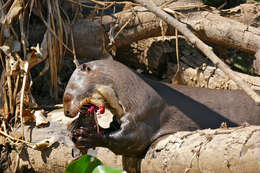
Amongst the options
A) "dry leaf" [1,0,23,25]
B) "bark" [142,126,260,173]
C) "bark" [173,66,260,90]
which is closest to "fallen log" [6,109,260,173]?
"bark" [142,126,260,173]

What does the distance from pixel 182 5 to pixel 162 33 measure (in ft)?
1.17

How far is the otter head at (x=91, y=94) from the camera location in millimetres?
2658

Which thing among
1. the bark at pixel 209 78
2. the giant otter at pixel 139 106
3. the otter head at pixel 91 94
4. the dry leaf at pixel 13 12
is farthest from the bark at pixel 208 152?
the dry leaf at pixel 13 12

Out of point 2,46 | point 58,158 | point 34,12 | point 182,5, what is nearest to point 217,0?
point 182,5

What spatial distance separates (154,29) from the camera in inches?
149

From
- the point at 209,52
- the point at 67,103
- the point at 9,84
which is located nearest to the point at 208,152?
the point at 209,52

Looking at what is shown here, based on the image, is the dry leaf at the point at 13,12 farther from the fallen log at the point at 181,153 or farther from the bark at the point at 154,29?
the fallen log at the point at 181,153

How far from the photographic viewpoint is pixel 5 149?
3133 mm

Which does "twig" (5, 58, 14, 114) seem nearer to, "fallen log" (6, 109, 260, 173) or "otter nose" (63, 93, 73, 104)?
"fallen log" (6, 109, 260, 173)

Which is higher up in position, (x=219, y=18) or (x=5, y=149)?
(x=219, y=18)

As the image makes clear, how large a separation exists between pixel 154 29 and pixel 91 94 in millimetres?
1279

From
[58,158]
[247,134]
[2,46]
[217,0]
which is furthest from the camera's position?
[217,0]

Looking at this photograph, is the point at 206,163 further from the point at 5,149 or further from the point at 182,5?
the point at 182,5

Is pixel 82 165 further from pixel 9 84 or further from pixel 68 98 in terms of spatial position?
pixel 9 84
